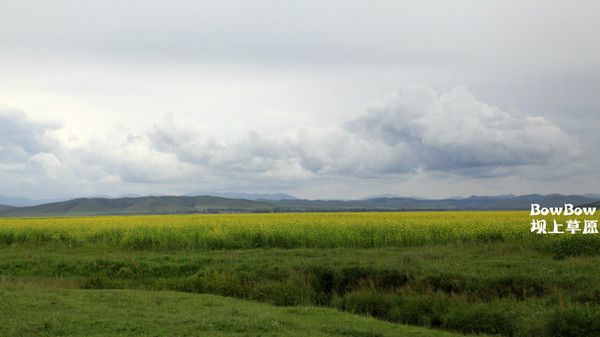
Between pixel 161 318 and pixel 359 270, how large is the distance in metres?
10.8

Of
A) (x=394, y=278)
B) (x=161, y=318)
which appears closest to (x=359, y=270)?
(x=394, y=278)

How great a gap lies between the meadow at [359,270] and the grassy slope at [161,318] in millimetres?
220

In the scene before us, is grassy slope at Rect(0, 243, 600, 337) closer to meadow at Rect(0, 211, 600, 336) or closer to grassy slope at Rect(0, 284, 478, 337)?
meadow at Rect(0, 211, 600, 336)

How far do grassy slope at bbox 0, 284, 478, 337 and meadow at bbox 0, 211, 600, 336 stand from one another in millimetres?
220

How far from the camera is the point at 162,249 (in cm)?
Answer: 3584

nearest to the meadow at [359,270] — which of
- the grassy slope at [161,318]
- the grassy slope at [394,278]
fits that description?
the grassy slope at [394,278]

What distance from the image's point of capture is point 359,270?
2444 cm

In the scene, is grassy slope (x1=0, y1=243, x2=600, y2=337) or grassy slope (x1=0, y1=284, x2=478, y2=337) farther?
grassy slope (x1=0, y1=243, x2=600, y2=337)

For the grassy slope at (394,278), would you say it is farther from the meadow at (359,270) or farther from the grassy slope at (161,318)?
the grassy slope at (161,318)

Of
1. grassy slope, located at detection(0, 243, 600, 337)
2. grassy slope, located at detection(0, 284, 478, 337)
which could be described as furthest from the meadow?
grassy slope, located at detection(0, 284, 478, 337)

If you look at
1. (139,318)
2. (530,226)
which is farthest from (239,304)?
(530,226)

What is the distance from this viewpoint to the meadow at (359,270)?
18.5m

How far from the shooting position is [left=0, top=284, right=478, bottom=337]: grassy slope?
14.1 meters

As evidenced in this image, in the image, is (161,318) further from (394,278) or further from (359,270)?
(394,278)
